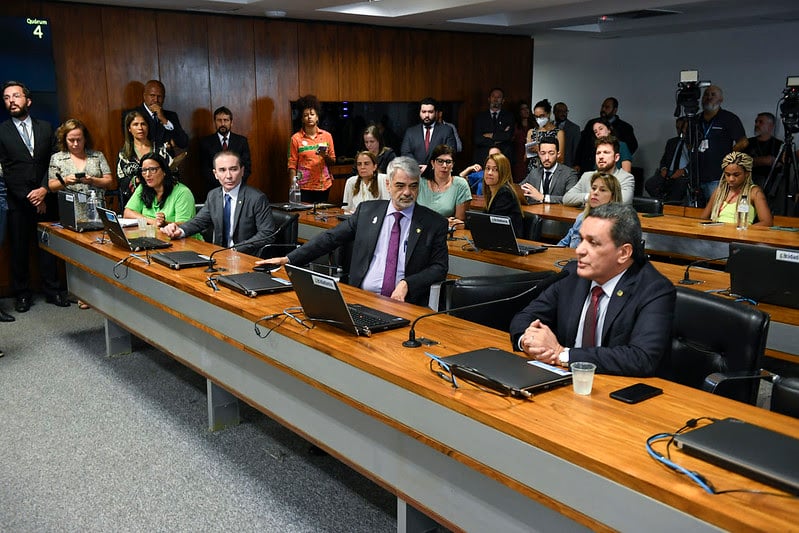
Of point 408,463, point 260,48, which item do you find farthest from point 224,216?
point 260,48

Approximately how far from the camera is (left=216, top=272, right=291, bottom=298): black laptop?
303 centimetres

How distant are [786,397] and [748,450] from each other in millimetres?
597

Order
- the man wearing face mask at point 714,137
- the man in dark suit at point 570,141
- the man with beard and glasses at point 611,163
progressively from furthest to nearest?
the man in dark suit at point 570,141
the man wearing face mask at point 714,137
the man with beard and glasses at point 611,163

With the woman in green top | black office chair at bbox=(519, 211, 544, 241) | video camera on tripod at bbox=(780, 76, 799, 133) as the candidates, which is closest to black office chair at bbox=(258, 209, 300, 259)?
the woman in green top

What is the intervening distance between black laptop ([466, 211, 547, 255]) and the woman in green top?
1.89 m

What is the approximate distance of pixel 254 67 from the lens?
25.2 feet

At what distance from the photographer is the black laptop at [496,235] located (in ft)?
13.2

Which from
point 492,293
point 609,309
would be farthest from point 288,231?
point 609,309

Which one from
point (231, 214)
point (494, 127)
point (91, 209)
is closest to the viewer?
point (231, 214)

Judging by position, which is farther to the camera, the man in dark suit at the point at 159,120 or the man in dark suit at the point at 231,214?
the man in dark suit at the point at 159,120

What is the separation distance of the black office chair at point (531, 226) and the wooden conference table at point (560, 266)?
1.46 ft

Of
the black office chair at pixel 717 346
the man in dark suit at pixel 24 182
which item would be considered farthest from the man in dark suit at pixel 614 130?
the black office chair at pixel 717 346

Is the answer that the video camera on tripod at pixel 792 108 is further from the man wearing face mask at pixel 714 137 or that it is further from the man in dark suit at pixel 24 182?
the man in dark suit at pixel 24 182

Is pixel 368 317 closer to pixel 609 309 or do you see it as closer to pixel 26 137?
pixel 609 309
